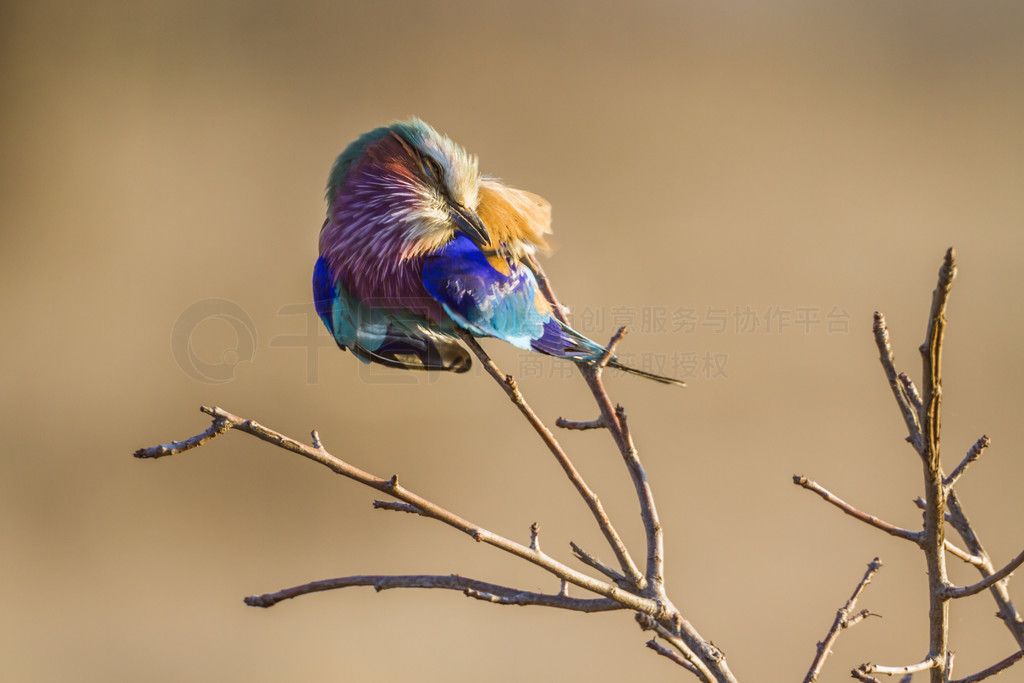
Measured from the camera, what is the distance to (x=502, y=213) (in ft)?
2.13

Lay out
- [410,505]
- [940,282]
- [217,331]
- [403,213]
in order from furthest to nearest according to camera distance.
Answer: [217,331], [403,213], [410,505], [940,282]

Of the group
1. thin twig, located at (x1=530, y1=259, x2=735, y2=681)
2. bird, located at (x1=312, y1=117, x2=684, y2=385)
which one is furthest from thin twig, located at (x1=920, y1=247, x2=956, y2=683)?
bird, located at (x1=312, y1=117, x2=684, y2=385)

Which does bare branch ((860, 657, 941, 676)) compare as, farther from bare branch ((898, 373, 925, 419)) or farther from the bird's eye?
the bird's eye

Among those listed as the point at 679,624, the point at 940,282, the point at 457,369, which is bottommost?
the point at 679,624

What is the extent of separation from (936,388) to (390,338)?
46 cm

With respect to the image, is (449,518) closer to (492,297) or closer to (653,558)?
(653,558)

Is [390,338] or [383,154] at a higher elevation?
[383,154]

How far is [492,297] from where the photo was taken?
0.62 m

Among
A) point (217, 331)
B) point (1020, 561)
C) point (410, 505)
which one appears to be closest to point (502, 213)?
point (410, 505)

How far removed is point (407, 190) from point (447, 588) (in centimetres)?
33

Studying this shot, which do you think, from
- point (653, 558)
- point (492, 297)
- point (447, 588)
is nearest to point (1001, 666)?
point (653, 558)

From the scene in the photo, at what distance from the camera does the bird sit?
0.60m

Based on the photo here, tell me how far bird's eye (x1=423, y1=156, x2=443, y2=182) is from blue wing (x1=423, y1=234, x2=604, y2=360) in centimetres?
5

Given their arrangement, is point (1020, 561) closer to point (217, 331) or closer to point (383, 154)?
point (383, 154)
